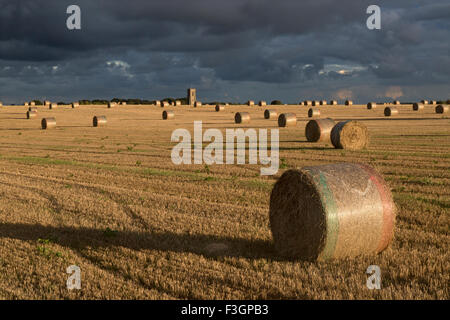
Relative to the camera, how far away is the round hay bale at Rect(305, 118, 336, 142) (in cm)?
2891

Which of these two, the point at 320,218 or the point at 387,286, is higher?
the point at 320,218

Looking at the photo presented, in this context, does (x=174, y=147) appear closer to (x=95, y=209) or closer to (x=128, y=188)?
(x=128, y=188)

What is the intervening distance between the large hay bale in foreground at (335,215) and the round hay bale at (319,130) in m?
20.4

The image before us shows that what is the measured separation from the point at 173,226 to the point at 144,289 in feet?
11.2

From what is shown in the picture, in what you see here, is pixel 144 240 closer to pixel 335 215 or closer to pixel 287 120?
pixel 335 215

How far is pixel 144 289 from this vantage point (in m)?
6.93

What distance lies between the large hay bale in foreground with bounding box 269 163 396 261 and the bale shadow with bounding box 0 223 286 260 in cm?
59

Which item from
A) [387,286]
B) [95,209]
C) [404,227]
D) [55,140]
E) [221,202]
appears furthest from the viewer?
[55,140]

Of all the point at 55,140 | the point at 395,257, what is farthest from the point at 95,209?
the point at 55,140

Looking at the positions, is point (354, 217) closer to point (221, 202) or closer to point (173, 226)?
point (173, 226)

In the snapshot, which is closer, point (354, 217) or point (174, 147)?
point (354, 217)

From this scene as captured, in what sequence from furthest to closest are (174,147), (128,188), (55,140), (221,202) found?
(55,140)
(174,147)
(128,188)
(221,202)

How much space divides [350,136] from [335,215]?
1812 centimetres
